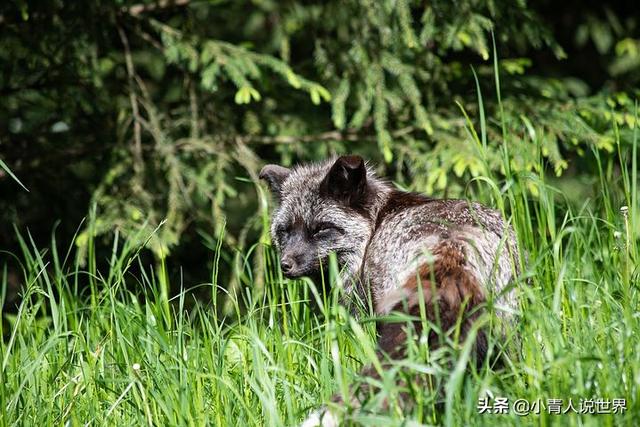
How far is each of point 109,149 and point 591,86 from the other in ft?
19.6

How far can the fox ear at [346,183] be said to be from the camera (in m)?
5.07

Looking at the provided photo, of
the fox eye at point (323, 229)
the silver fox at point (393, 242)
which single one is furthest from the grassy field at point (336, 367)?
the fox eye at point (323, 229)

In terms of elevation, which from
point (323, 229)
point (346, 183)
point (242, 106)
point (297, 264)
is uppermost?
point (242, 106)

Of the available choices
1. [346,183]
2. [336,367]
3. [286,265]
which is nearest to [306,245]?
[286,265]

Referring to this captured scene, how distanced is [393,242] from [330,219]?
3.13 feet

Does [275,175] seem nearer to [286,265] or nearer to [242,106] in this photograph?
[286,265]

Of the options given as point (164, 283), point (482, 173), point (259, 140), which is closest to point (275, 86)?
point (259, 140)

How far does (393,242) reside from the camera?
436cm

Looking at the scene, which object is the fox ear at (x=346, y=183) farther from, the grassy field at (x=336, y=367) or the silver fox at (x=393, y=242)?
the grassy field at (x=336, y=367)

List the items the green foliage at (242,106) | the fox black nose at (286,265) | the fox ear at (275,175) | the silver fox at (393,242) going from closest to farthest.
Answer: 1. the silver fox at (393,242)
2. the fox black nose at (286,265)
3. the fox ear at (275,175)
4. the green foliage at (242,106)

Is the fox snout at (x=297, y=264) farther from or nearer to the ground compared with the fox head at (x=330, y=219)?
nearer to the ground

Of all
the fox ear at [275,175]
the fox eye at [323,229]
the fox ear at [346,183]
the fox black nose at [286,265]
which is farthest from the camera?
the fox ear at [275,175]

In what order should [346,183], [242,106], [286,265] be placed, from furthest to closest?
[242,106] → [346,183] → [286,265]

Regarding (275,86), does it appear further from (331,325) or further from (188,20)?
(331,325)
